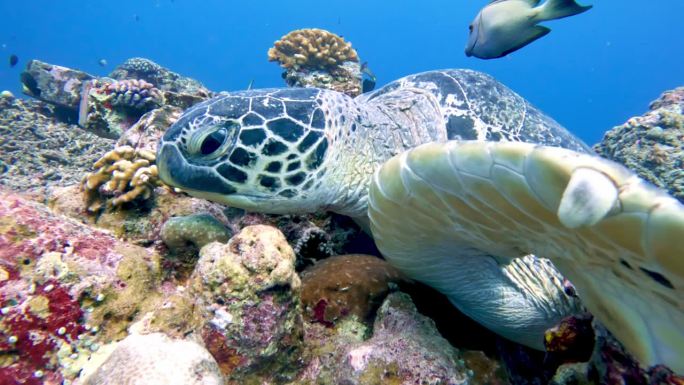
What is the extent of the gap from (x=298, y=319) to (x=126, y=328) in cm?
71

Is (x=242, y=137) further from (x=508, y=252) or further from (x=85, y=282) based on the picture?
(x=508, y=252)

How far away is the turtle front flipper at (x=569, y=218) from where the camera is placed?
0.70 meters

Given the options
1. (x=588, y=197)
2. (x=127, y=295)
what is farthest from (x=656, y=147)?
(x=127, y=295)

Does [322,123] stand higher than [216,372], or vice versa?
[322,123]

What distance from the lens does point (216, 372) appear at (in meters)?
1.32

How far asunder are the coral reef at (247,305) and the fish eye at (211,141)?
57cm

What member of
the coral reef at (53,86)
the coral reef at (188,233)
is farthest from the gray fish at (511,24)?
the coral reef at (53,86)

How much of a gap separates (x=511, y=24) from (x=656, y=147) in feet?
6.71

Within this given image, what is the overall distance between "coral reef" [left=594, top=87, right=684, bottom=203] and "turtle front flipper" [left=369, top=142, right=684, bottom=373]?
2.80 m

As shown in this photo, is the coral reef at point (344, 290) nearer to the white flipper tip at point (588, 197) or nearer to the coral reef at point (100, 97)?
the white flipper tip at point (588, 197)

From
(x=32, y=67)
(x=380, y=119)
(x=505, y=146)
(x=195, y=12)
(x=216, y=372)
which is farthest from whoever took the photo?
(x=195, y=12)

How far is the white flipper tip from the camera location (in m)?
0.69

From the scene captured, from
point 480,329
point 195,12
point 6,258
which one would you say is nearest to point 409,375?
point 480,329

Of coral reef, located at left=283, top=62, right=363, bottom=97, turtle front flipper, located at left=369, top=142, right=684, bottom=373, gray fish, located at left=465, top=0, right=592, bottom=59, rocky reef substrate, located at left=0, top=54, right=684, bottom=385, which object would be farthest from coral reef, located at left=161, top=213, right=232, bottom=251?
coral reef, located at left=283, top=62, right=363, bottom=97
